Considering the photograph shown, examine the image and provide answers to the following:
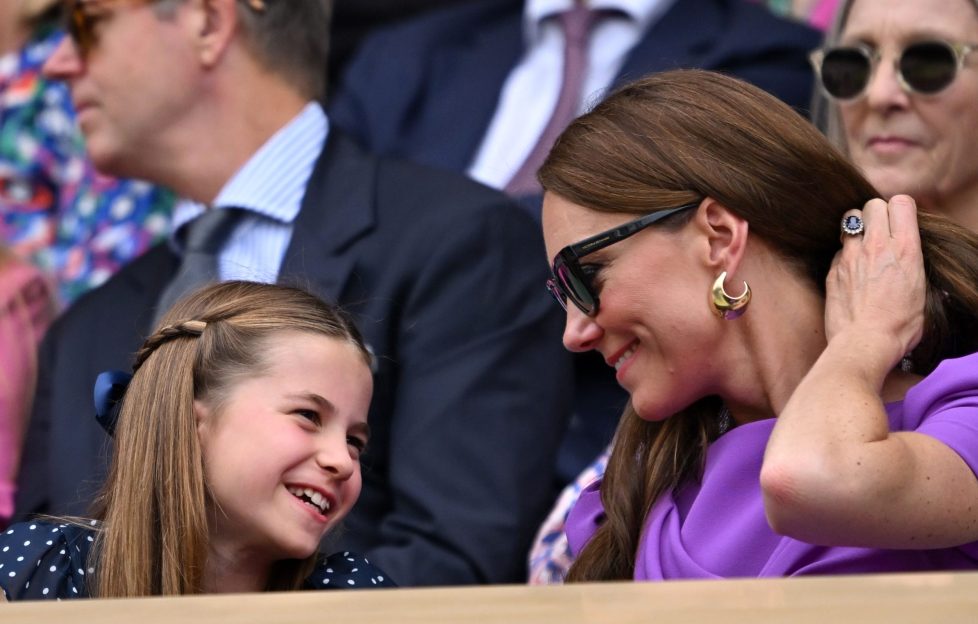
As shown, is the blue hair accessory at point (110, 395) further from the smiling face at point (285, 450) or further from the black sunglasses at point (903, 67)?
the black sunglasses at point (903, 67)

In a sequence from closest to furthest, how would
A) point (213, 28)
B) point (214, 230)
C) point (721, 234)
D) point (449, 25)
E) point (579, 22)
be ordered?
point (721, 234), point (214, 230), point (213, 28), point (579, 22), point (449, 25)

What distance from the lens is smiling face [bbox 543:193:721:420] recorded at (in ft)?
7.18

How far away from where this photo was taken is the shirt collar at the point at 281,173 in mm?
3373

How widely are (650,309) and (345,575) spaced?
0.58 m

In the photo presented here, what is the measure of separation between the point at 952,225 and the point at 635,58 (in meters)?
1.66

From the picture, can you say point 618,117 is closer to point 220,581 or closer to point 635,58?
point 220,581

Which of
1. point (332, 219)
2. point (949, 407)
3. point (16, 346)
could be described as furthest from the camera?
point (16, 346)

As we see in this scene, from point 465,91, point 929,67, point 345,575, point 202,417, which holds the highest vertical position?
point 929,67

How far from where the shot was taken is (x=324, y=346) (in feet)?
7.72

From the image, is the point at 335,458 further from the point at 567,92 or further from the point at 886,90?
the point at 567,92

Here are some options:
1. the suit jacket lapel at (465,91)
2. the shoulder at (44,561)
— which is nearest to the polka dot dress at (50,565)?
the shoulder at (44,561)

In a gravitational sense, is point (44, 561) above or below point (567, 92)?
above

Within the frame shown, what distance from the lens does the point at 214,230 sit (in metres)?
3.43

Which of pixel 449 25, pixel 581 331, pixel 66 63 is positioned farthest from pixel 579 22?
pixel 581 331
